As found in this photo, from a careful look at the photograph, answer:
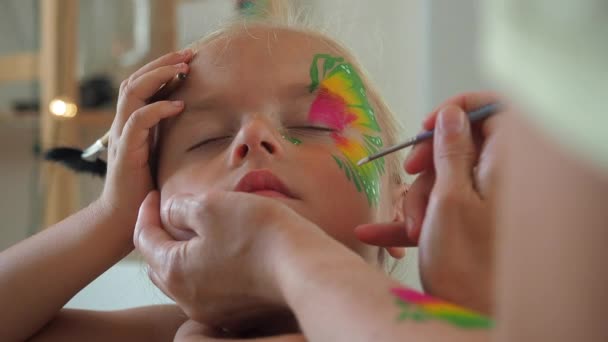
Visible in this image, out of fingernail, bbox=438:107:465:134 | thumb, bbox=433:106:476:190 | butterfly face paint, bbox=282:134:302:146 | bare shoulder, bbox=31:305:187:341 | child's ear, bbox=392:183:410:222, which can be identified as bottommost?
bare shoulder, bbox=31:305:187:341

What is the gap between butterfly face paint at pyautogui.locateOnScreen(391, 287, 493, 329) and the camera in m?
0.42

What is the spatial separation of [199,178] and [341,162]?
172mm

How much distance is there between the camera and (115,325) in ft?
3.14

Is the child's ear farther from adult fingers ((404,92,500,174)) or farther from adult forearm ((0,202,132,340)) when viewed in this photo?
adult forearm ((0,202,132,340))

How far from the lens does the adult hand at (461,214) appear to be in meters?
0.57

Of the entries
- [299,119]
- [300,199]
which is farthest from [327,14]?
[300,199]

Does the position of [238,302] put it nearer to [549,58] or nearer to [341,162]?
[341,162]

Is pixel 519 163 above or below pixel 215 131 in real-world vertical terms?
above

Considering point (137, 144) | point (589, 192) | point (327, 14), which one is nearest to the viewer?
point (589, 192)

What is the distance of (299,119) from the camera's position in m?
0.83

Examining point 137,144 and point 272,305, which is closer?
point 272,305

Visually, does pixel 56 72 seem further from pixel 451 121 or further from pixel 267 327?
pixel 451 121

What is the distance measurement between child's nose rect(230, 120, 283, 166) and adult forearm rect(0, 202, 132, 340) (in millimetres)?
251

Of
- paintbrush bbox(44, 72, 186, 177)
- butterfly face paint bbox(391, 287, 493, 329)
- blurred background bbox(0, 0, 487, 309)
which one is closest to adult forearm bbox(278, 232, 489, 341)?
butterfly face paint bbox(391, 287, 493, 329)
